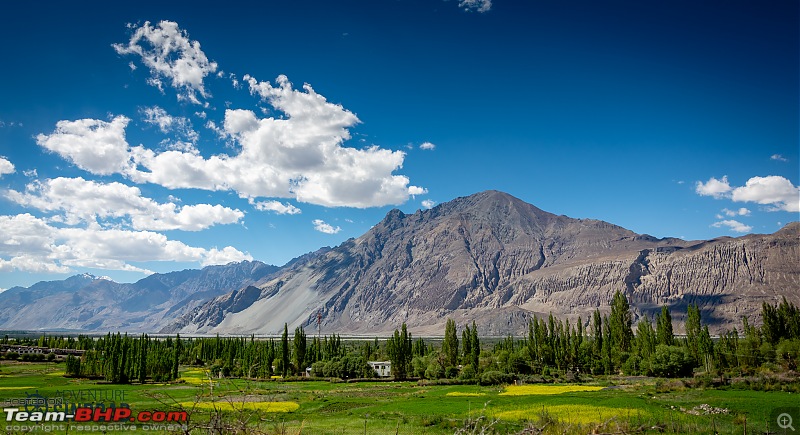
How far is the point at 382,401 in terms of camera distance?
53.9 meters

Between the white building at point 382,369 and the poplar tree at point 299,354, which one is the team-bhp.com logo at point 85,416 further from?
the poplar tree at point 299,354

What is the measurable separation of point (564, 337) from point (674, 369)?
27052mm

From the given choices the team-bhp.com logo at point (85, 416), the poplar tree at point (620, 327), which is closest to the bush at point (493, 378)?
the poplar tree at point (620, 327)

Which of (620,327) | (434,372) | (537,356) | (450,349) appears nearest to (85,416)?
(434,372)

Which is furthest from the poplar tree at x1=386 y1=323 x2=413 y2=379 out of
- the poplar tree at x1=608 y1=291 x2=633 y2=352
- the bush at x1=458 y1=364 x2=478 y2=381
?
the poplar tree at x1=608 y1=291 x2=633 y2=352

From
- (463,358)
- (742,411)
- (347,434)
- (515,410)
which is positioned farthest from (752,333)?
(347,434)

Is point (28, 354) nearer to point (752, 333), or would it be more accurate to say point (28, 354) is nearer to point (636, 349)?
point (636, 349)

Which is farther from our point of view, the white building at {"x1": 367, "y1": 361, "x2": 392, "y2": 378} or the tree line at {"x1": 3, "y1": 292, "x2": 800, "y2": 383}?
the white building at {"x1": 367, "y1": 361, "x2": 392, "y2": 378}

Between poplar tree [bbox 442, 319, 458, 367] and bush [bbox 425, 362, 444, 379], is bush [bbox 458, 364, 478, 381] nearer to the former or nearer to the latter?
bush [bbox 425, 362, 444, 379]

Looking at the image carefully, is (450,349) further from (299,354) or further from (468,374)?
(299,354)

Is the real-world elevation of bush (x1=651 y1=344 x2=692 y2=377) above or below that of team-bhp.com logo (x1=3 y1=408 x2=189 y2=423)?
below

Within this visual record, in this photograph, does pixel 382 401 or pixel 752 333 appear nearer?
pixel 382 401

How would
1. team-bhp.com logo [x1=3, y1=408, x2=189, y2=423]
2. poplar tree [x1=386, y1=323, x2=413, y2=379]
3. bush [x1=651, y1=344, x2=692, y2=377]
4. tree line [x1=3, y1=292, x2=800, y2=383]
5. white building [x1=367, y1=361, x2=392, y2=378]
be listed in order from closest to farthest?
team-bhp.com logo [x1=3, y1=408, x2=189, y2=423] < bush [x1=651, y1=344, x2=692, y2=377] < tree line [x1=3, y1=292, x2=800, y2=383] < poplar tree [x1=386, y1=323, x2=413, y2=379] < white building [x1=367, y1=361, x2=392, y2=378]

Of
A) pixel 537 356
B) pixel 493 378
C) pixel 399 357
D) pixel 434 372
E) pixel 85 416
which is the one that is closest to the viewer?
pixel 85 416
